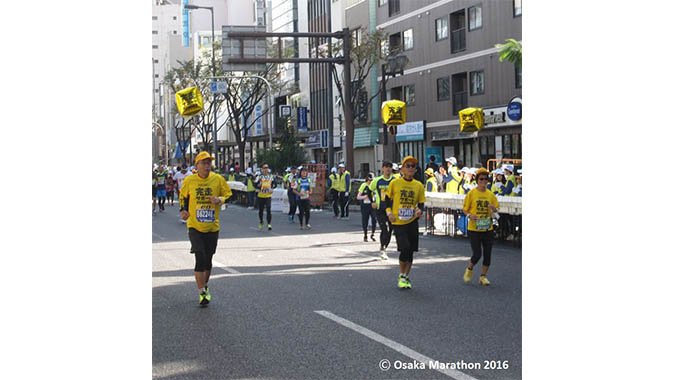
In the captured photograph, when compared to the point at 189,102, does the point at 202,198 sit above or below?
below

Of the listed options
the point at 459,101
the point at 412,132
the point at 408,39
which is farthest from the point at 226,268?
the point at 408,39

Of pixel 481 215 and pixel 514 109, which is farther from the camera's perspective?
pixel 514 109

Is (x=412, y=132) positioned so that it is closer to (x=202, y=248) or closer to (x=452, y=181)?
(x=452, y=181)

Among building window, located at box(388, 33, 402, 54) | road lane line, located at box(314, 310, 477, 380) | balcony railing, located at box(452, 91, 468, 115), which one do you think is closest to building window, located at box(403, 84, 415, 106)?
building window, located at box(388, 33, 402, 54)

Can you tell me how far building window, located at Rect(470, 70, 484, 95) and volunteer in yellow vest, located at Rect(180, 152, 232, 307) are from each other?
2734cm

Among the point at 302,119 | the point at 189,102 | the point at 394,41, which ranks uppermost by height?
the point at 394,41

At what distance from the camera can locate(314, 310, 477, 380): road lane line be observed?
20.3ft

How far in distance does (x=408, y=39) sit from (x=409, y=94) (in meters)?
2.79

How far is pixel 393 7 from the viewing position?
44188mm

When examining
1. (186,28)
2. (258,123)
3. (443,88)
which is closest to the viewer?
(443,88)

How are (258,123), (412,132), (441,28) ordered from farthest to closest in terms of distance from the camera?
(258,123)
(412,132)
(441,28)

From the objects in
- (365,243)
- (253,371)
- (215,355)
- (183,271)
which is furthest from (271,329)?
(365,243)

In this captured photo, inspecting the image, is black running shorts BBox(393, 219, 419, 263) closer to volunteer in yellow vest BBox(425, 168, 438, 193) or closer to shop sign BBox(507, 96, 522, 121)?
volunteer in yellow vest BBox(425, 168, 438, 193)

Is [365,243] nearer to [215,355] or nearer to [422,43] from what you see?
[215,355]
